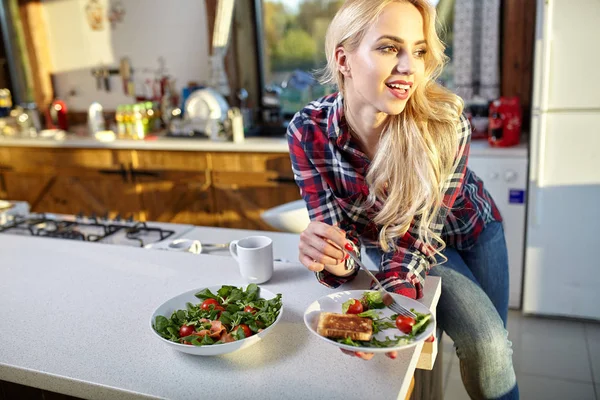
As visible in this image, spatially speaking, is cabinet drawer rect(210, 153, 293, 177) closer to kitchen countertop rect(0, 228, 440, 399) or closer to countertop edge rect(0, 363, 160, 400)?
kitchen countertop rect(0, 228, 440, 399)

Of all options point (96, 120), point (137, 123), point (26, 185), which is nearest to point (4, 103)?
point (26, 185)

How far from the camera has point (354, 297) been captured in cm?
120

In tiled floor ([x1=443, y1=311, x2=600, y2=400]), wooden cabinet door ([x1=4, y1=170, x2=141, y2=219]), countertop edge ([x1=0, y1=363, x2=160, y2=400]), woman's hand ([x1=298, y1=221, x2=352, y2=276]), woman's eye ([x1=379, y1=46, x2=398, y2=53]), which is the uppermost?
woman's eye ([x1=379, y1=46, x2=398, y2=53])

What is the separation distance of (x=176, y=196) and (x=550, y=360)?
2.19m

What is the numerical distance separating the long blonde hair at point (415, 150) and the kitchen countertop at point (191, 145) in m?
1.41

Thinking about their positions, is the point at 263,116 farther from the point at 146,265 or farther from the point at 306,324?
the point at 306,324

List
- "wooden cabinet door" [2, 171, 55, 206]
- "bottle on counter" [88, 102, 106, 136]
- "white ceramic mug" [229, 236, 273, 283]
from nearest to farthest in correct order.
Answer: "white ceramic mug" [229, 236, 273, 283]
"bottle on counter" [88, 102, 106, 136]
"wooden cabinet door" [2, 171, 55, 206]

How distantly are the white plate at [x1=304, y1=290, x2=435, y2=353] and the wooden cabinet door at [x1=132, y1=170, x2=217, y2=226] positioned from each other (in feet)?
7.44

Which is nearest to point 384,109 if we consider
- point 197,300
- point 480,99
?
point 197,300

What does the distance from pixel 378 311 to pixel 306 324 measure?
0.16 metres

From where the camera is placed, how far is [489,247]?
165 centimetres

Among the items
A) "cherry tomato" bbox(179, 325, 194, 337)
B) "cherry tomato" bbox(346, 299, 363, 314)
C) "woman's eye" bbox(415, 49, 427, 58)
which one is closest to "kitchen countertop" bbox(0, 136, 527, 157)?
"woman's eye" bbox(415, 49, 427, 58)

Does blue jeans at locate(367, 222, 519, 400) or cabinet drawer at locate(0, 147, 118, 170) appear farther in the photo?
cabinet drawer at locate(0, 147, 118, 170)

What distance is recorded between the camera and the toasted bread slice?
1.02 m
